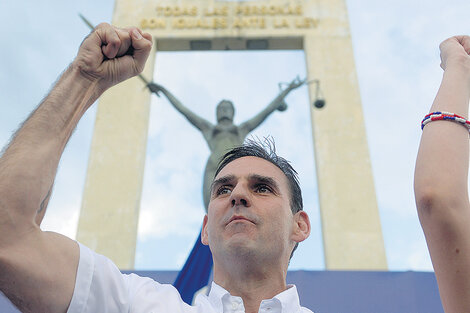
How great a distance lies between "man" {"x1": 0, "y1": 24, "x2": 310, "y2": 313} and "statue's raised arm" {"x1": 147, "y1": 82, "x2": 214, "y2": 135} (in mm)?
4168

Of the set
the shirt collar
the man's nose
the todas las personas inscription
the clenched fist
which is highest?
the todas las personas inscription

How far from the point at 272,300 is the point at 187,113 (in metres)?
4.89

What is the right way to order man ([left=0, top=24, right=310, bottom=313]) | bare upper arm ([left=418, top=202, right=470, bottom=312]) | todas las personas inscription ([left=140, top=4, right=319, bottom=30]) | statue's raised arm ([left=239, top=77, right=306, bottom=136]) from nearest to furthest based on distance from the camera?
1. bare upper arm ([left=418, top=202, right=470, bottom=312])
2. man ([left=0, top=24, right=310, bottom=313])
3. statue's raised arm ([left=239, top=77, right=306, bottom=136])
4. todas las personas inscription ([left=140, top=4, right=319, bottom=30])

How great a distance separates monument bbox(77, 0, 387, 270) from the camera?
20.6 ft

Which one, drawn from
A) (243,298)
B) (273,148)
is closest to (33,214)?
(243,298)

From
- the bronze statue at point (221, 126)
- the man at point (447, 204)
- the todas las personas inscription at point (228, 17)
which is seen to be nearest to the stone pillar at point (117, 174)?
the todas las personas inscription at point (228, 17)

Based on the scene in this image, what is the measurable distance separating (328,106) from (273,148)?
18.4 feet

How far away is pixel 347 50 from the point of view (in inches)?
322

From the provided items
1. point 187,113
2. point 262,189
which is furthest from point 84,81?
point 187,113

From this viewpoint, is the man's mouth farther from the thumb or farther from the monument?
the monument

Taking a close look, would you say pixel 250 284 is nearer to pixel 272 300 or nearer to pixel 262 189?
pixel 272 300

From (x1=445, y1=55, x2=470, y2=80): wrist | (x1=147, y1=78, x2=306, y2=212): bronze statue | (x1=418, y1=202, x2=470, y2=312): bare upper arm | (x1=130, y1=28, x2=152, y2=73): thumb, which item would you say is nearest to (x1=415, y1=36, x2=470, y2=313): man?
(x1=418, y1=202, x2=470, y2=312): bare upper arm

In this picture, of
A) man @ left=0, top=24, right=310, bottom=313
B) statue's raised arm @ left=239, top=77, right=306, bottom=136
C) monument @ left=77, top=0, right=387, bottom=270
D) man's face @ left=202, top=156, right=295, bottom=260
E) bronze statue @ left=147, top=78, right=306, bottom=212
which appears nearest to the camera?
man @ left=0, top=24, right=310, bottom=313

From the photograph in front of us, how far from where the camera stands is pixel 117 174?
689cm
